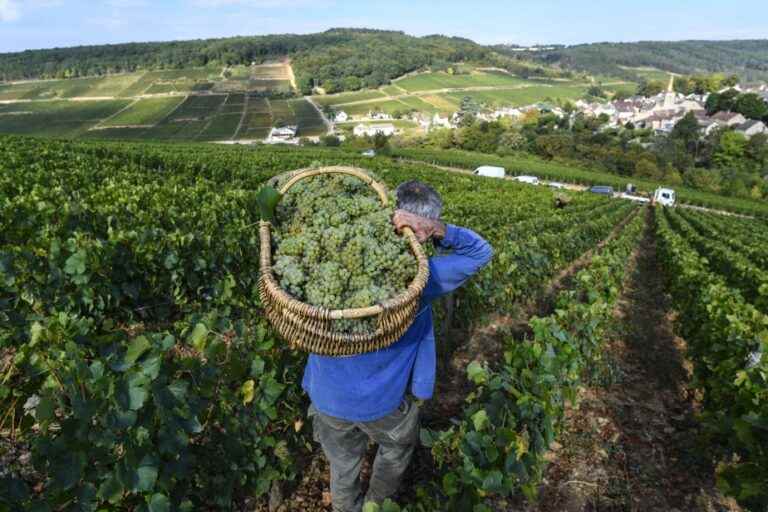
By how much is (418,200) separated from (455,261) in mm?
488

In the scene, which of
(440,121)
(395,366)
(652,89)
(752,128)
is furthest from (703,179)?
(652,89)

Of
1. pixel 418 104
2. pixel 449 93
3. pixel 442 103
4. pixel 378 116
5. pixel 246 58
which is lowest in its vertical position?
pixel 378 116

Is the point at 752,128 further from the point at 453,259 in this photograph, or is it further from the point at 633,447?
the point at 453,259

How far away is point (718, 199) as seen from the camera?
2013 inches

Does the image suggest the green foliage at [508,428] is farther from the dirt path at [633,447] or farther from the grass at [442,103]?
the grass at [442,103]

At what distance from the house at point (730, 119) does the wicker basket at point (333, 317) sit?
11899 cm

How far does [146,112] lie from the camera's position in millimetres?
86625

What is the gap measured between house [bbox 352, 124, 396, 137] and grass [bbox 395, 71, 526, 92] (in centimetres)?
3967

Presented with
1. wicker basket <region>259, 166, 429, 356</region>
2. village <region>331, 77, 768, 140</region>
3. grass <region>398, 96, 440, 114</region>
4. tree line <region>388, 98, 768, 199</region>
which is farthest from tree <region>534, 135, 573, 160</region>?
wicker basket <region>259, 166, 429, 356</region>

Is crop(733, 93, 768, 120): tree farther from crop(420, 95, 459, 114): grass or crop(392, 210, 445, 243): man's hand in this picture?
crop(392, 210, 445, 243): man's hand

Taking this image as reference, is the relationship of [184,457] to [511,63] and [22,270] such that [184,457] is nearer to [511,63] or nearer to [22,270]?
[22,270]

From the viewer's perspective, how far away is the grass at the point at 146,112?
78.9 metres

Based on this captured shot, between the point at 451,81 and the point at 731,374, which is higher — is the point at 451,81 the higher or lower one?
the higher one

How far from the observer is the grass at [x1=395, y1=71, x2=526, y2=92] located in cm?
13412
